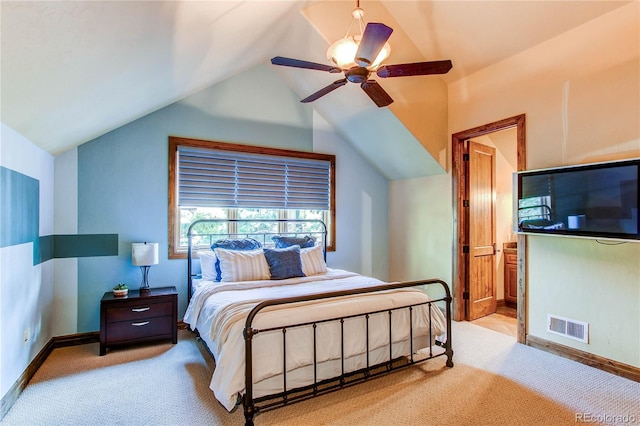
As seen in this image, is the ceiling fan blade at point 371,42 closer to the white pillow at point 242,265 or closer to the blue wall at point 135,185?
the white pillow at point 242,265

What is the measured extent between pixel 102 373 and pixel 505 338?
4071 mm

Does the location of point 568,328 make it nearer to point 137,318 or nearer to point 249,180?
point 249,180

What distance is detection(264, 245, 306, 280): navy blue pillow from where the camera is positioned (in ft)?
11.8

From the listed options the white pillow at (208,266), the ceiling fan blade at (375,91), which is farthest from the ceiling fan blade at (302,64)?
the white pillow at (208,266)

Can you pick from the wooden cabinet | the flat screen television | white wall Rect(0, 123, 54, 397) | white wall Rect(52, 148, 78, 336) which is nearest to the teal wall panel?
white wall Rect(0, 123, 54, 397)

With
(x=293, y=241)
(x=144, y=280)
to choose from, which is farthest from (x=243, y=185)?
(x=144, y=280)

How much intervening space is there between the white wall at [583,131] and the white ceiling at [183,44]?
0.24 metres

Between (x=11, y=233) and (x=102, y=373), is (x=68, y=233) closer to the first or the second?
(x=11, y=233)

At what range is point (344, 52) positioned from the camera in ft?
7.95

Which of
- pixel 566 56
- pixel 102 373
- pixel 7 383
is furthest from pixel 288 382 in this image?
pixel 566 56

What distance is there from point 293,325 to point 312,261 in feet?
5.56

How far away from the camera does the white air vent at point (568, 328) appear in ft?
9.83

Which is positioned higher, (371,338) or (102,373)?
(371,338)

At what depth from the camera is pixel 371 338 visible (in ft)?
8.43
